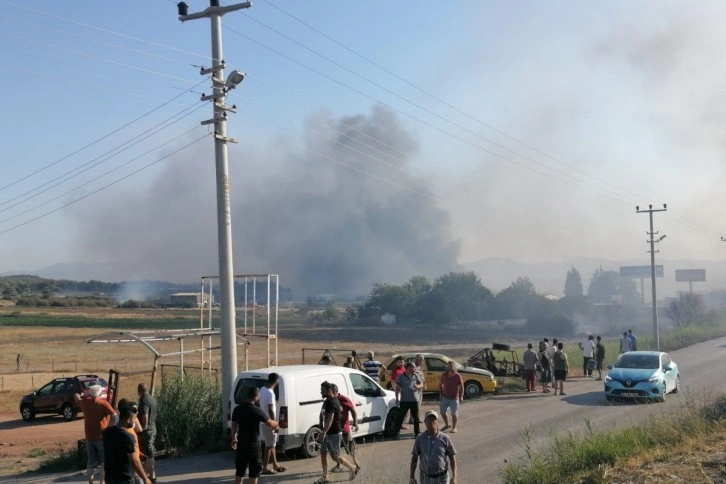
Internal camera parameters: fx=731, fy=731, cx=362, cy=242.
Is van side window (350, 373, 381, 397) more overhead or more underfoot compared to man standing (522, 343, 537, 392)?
more overhead

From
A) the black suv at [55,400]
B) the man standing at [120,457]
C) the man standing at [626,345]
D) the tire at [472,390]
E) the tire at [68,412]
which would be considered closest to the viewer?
the man standing at [120,457]

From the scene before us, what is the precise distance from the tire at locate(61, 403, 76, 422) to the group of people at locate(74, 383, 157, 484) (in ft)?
50.0

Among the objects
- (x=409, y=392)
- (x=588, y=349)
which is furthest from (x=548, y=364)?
(x=409, y=392)

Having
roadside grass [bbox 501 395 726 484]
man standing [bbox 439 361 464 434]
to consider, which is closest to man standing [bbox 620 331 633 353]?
man standing [bbox 439 361 464 434]

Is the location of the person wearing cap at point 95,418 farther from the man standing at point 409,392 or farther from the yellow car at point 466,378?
the yellow car at point 466,378

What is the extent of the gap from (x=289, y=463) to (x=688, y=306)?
262 feet

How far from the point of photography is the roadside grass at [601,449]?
8912mm

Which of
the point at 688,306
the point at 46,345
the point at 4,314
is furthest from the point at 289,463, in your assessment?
the point at 4,314

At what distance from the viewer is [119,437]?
743 centimetres

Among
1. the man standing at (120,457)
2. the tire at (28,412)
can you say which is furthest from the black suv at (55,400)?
the man standing at (120,457)

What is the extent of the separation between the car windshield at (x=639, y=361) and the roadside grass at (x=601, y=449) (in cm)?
803

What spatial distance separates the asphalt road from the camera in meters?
11.1

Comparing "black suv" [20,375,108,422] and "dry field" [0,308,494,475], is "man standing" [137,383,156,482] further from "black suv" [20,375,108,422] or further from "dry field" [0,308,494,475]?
"black suv" [20,375,108,422]

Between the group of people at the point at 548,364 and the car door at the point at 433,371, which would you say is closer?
the group of people at the point at 548,364
